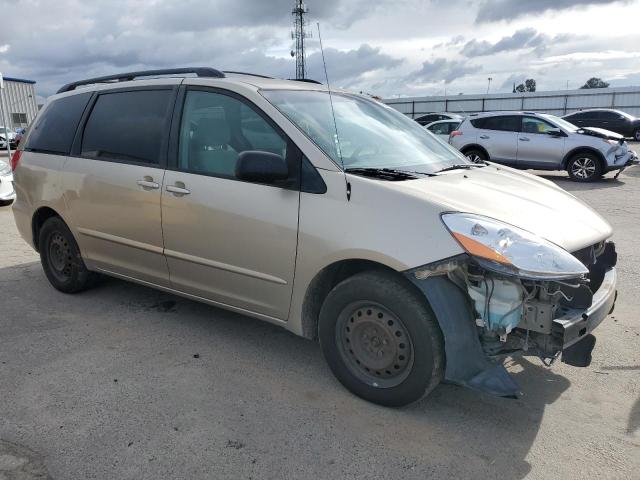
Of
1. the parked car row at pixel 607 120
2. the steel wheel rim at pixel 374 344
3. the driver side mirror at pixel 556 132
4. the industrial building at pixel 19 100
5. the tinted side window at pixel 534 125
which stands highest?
the industrial building at pixel 19 100

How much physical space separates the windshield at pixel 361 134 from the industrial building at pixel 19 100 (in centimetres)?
4683

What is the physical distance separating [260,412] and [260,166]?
1.36 metres

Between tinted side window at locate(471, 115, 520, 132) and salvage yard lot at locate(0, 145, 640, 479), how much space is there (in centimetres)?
1001

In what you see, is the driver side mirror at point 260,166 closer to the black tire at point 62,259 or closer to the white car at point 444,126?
the black tire at point 62,259

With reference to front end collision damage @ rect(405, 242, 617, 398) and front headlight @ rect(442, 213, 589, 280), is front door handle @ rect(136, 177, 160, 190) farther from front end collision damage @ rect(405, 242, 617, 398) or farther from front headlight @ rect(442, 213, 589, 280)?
front headlight @ rect(442, 213, 589, 280)

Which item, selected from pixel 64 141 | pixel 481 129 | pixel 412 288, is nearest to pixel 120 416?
pixel 412 288

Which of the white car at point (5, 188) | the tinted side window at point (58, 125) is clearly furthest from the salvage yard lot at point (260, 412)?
the white car at point (5, 188)

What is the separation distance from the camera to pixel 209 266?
3637 millimetres

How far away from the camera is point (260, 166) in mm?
3109

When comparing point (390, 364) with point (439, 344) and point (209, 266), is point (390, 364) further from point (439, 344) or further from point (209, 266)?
point (209, 266)

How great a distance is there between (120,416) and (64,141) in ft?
8.87

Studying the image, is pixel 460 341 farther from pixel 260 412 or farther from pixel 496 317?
pixel 260 412

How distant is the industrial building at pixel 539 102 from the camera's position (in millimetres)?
31719

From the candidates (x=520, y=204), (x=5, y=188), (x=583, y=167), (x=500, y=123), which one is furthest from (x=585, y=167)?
(x=5, y=188)
